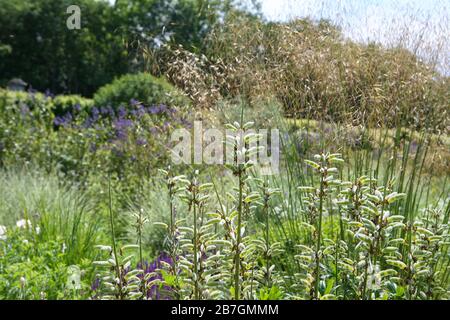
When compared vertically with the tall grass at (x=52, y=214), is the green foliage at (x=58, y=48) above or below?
above

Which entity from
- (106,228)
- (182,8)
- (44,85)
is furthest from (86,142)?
(44,85)

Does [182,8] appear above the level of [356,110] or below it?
above

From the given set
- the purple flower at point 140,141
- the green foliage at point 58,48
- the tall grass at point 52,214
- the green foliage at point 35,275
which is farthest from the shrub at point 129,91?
the green foliage at point 58,48

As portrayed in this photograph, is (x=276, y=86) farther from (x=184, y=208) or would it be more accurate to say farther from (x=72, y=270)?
(x=184, y=208)

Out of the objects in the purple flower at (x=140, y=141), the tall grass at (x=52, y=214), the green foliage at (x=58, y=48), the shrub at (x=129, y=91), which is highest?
the green foliage at (x=58, y=48)

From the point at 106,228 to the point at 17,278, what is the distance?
2.10 metres

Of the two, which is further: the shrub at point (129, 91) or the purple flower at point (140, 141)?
the shrub at point (129, 91)

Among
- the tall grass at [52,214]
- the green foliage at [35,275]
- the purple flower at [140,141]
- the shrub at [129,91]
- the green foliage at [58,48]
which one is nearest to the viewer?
the green foliage at [35,275]

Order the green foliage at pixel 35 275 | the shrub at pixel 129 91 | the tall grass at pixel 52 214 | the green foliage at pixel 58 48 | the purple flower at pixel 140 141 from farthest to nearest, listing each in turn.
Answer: the green foliage at pixel 58 48 → the shrub at pixel 129 91 → the purple flower at pixel 140 141 → the tall grass at pixel 52 214 → the green foliage at pixel 35 275

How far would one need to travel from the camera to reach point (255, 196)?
1703 mm

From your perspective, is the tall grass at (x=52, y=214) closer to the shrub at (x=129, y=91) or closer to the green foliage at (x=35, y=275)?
the green foliage at (x=35, y=275)

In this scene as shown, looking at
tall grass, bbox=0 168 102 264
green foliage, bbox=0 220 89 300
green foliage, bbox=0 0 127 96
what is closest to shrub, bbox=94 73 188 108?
tall grass, bbox=0 168 102 264

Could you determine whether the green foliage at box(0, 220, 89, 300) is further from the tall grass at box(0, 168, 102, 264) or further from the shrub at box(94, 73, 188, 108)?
the shrub at box(94, 73, 188, 108)

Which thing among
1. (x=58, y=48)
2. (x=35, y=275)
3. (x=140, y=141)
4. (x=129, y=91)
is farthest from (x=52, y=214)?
(x=58, y=48)
